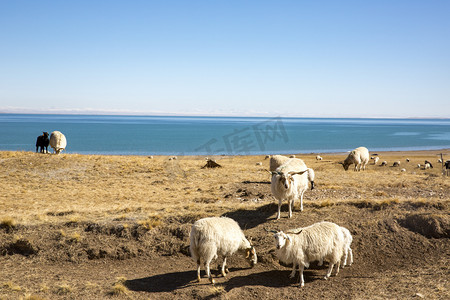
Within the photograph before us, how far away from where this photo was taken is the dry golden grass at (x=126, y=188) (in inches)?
559

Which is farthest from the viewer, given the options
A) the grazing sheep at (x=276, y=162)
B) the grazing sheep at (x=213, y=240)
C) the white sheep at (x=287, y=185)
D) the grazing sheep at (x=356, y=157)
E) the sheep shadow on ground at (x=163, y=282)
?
the grazing sheep at (x=356, y=157)

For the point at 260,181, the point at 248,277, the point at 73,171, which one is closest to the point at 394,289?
the point at 248,277

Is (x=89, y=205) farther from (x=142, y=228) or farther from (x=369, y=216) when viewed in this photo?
(x=369, y=216)

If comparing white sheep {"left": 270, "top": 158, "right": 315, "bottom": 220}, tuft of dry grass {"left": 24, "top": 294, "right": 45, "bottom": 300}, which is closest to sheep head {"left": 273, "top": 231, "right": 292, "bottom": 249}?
white sheep {"left": 270, "top": 158, "right": 315, "bottom": 220}

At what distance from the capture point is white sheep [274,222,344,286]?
9.54 m

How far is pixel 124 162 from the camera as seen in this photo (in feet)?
92.4

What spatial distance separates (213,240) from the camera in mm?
9359

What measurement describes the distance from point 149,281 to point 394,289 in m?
7.09

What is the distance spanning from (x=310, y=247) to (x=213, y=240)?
9.47ft

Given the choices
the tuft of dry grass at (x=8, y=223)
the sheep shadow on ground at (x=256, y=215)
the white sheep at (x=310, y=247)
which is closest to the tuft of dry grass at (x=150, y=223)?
the sheep shadow on ground at (x=256, y=215)

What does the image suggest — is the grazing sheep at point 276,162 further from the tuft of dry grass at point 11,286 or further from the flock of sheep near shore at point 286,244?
the tuft of dry grass at point 11,286

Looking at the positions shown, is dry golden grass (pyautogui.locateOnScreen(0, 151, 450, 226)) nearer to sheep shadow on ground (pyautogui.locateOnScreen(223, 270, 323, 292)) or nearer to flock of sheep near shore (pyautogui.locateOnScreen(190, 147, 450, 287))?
flock of sheep near shore (pyautogui.locateOnScreen(190, 147, 450, 287))

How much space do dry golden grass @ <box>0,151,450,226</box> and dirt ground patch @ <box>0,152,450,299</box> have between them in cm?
13

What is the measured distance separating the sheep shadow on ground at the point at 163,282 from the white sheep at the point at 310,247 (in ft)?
9.45
